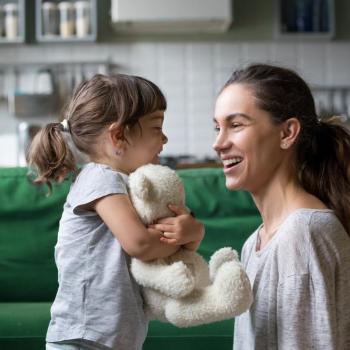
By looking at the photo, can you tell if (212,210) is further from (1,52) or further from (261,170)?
(1,52)

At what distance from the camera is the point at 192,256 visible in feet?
4.10

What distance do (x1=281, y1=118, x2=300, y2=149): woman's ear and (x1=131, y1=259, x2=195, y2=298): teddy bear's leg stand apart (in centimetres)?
35

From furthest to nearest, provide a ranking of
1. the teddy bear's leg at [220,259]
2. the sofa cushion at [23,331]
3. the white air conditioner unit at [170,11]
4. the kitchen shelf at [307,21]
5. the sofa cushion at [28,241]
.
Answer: the kitchen shelf at [307,21] < the white air conditioner unit at [170,11] < the sofa cushion at [28,241] < the sofa cushion at [23,331] < the teddy bear's leg at [220,259]

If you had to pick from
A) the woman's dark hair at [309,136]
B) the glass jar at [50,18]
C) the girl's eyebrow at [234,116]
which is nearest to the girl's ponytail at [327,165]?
the woman's dark hair at [309,136]

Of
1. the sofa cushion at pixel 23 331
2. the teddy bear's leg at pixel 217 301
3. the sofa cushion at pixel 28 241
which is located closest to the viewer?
the teddy bear's leg at pixel 217 301

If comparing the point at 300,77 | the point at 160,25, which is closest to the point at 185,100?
the point at 160,25

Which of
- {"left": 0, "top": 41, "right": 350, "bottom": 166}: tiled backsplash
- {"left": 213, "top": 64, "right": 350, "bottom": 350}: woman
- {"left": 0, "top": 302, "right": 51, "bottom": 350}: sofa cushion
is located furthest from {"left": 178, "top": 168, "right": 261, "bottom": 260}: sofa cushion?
{"left": 0, "top": 41, "right": 350, "bottom": 166}: tiled backsplash

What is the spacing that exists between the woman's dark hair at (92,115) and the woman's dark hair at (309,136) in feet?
0.70

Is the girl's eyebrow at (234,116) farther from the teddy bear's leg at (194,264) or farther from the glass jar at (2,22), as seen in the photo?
the glass jar at (2,22)

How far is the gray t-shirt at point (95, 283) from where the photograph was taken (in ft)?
3.95

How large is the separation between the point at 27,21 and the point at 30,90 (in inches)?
20.1

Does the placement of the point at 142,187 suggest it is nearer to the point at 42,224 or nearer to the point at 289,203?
the point at 289,203

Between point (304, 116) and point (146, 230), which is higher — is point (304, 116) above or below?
above

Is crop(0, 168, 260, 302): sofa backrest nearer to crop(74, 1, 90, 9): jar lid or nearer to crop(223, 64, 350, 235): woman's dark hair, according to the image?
crop(223, 64, 350, 235): woman's dark hair
